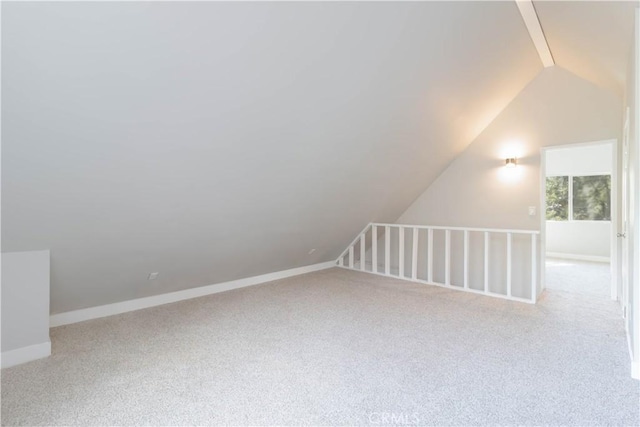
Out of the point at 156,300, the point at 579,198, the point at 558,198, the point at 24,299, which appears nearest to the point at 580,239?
the point at 579,198

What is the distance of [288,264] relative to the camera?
458cm

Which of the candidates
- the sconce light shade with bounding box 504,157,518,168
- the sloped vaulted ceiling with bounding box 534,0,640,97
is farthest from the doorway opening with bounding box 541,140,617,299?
the sloped vaulted ceiling with bounding box 534,0,640,97

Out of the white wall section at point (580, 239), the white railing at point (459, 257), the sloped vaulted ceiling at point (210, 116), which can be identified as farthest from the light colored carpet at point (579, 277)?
the sloped vaulted ceiling at point (210, 116)

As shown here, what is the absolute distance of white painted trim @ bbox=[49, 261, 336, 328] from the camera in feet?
9.64

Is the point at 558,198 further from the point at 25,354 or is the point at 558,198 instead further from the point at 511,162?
the point at 25,354

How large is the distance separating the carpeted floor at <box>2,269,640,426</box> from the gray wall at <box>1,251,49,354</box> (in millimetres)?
203

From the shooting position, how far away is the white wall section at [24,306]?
220 cm

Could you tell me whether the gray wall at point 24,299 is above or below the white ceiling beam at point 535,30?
below

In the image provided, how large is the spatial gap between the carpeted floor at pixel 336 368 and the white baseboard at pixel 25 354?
0.08 m

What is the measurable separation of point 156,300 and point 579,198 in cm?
813

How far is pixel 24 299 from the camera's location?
7.45 feet

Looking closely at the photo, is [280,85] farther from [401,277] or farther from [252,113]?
[401,277]

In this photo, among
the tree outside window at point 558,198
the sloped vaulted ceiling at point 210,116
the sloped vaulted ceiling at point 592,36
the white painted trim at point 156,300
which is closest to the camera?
the sloped vaulted ceiling at point 210,116

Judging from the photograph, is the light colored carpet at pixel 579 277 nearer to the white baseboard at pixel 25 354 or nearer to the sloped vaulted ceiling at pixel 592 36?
the sloped vaulted ceiling at pixel 592 36
